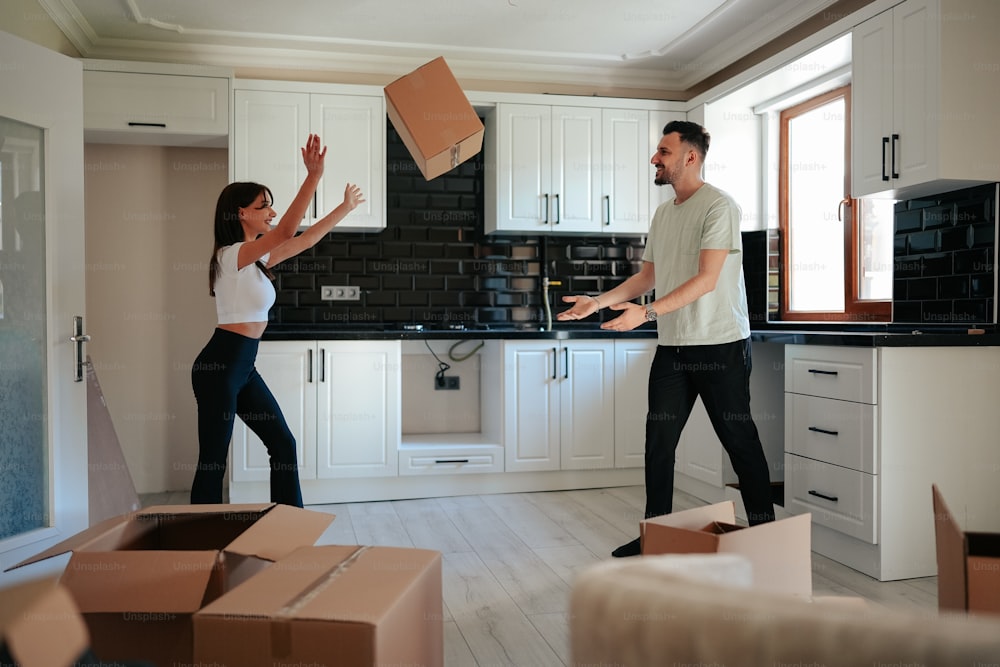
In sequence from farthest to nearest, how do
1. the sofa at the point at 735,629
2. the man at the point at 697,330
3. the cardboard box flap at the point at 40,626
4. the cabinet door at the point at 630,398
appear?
the cabinet door at the point at 630,398 < the man at the point at 697,330 < the cardboard box flap at the point at 40,626 < the sofa at the point at 735,629

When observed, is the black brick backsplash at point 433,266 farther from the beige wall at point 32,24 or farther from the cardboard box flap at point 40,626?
the cardboard box flap at point 40,626

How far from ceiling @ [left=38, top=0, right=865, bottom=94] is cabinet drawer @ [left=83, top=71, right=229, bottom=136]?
29 centimetres

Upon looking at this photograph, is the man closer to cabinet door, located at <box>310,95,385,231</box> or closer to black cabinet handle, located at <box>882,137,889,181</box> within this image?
black cabinet handle, located at <box>882,137,889,181</box>

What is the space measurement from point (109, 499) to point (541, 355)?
7.22 ft

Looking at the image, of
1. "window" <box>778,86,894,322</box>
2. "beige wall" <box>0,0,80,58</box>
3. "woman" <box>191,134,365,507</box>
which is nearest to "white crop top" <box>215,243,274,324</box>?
"woman" <box>191,134,365,507</box>

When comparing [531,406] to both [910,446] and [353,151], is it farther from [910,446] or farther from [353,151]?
[910,446]

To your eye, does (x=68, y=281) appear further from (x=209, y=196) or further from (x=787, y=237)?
(x=787, y=237)

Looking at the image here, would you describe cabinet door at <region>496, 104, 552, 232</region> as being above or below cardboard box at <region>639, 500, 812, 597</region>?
above

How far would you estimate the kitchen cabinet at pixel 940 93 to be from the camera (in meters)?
2.89

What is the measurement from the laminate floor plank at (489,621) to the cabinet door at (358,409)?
1.19 m

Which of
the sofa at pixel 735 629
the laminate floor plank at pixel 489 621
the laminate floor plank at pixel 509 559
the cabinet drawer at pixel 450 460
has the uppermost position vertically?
the sofa at pixel 735 629

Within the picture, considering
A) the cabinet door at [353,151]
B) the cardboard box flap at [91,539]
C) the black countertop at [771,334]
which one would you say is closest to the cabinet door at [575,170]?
the black countertop at [771,334]

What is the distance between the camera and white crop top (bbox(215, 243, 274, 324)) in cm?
277

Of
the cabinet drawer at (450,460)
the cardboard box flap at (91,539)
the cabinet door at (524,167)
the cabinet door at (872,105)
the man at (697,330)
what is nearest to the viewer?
the cardboard box flap at (91,539)
